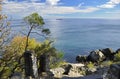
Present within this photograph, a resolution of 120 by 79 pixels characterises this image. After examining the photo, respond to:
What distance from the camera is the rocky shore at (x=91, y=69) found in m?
11.2

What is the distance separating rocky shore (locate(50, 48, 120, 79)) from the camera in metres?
11.2

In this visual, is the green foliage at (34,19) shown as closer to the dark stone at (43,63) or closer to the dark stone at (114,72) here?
the dark stone at (43,63)

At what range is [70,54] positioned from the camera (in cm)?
9375

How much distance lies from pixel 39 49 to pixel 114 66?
36998 mm

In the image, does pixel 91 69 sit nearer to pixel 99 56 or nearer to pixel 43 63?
pixel 43 63

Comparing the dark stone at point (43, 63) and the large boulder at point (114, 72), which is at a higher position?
the large boulder at point (114, 72)

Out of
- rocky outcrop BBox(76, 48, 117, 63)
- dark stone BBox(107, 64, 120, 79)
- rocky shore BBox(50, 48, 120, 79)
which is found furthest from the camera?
rocky outcrop BBox(76, 48, 117, 63)

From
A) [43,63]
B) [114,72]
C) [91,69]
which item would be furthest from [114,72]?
[91,69]

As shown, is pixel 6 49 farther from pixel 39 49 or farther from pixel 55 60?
pixel 55 60

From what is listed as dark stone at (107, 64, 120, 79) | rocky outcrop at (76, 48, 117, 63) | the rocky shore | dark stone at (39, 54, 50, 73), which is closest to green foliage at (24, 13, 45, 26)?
the rocky shore

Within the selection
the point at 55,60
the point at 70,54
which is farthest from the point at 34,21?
the point at 70,54

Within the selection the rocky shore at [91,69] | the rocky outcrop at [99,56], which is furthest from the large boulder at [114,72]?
the rocky outcrop at [99,56]

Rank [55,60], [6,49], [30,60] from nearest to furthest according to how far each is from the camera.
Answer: [30,60], [6,49], [55,60]

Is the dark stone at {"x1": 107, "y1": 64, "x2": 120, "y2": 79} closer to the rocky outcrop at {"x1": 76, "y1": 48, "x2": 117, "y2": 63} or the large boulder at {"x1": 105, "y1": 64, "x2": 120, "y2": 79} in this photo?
the large boulder at {"x1": 105, "y1": 64, "x2": 120, "y2": 79}
